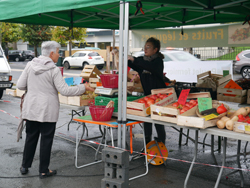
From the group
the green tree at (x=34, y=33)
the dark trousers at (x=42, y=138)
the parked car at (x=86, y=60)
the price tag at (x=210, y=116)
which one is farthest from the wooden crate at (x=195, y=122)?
the green tree at (x=34, y=33)

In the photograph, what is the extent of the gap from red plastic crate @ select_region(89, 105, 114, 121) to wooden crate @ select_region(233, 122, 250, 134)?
171cm

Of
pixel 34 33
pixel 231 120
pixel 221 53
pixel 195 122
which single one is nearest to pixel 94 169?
pixel 195 122

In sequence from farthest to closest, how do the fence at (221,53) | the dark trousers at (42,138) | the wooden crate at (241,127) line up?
the fence at (221,53) → the dark trousers at (42,138) → the wooden crate at (241,127)

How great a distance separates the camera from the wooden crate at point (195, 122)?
11.6 ft

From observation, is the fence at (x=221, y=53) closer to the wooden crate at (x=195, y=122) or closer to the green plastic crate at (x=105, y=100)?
the green plastic crate at (x=105, y=100)

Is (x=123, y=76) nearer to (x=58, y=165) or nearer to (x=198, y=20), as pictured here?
(x=58, y=165)

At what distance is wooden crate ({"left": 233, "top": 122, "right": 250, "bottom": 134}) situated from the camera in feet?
11.0

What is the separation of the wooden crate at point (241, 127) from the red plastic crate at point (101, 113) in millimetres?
1713

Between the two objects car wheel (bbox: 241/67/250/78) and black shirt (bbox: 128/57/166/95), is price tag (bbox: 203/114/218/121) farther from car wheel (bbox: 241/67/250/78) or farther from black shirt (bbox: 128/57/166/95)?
car wheel (bbox: 241/67/250/78)

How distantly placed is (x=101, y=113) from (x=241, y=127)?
1854 millimetres

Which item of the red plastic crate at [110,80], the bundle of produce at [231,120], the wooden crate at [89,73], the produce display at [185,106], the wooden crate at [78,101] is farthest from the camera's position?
the wooden crate at [89,73]

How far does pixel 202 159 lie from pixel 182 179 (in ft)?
3.34

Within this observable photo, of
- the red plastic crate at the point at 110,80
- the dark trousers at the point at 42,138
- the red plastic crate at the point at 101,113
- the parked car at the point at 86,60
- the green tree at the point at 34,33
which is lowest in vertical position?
the dark trousers at the point at 42,138

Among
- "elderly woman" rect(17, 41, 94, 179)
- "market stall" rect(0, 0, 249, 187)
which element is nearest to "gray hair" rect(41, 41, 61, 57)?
"elderly woman" rect(17, 41, 94, 179)
